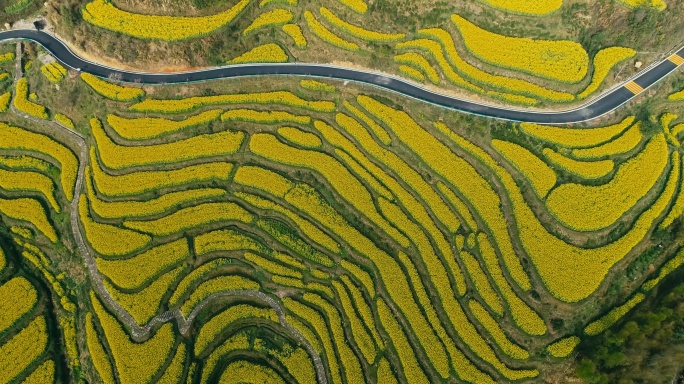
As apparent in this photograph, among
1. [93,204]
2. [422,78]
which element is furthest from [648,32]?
[93,204]

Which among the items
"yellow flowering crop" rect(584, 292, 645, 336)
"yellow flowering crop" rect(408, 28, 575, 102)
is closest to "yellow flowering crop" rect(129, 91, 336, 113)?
"yellow flowering crop" rect(408, 28, 575, 102)

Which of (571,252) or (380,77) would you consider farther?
(380,77)

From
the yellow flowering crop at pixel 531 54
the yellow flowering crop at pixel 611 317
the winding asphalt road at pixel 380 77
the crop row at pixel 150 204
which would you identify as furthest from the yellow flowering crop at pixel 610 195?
the crop row at pixel 150 204

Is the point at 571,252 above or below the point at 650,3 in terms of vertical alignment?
below

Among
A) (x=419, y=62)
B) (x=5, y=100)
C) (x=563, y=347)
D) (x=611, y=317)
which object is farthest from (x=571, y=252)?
(x=5, y=100)

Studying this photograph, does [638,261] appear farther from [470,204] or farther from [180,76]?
[180,76]

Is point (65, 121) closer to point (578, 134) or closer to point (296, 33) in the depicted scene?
point (296, 33)
